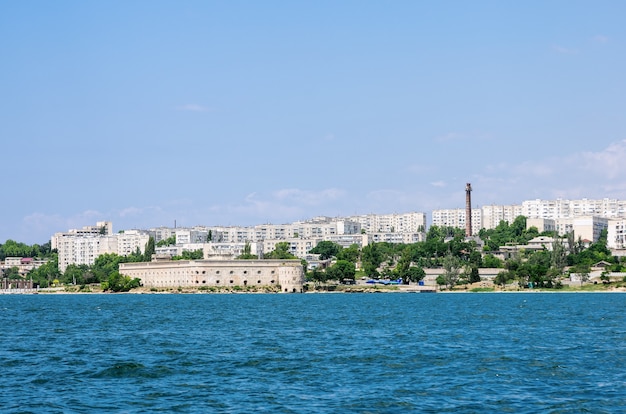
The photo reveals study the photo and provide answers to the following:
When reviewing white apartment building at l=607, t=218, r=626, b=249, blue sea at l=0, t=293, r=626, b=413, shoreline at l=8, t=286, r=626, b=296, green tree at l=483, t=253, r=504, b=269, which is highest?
white apartment building at l=607, t=218, r=626, b=249

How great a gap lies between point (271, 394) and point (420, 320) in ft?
115

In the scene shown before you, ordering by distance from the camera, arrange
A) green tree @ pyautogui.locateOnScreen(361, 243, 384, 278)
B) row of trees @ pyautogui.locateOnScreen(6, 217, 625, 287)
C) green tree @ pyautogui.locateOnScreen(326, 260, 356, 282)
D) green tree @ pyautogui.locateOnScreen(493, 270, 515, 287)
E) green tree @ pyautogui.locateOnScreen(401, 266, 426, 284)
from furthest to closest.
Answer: green tree @ pyautogui.locateOnScreen(361, 243, 384, 278)
green tree @ pyautogui.locateOnScreen(326, 260, 356, 282)
green tree @ pyautogui.locateOnScreen(401, 266, 426, 284)
row of trees @ pyautogui.locateOnScreen(6, 217, 625, 287)
green tree @ pyautogui.locateOnScreen(493, 270, 515, 287)

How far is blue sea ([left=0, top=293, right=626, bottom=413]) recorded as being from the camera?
28.5 m

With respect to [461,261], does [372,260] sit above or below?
above

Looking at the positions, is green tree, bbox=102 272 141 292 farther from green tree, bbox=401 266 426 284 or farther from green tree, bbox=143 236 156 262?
green tree, bbox=401 266 426 284

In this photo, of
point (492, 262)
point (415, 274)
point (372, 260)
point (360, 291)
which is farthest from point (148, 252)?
point (492, 262)

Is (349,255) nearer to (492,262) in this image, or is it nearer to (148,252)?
(492,262)

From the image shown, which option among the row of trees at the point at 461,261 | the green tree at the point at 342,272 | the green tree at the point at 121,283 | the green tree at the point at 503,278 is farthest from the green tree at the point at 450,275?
the green tree at the point at 121,283

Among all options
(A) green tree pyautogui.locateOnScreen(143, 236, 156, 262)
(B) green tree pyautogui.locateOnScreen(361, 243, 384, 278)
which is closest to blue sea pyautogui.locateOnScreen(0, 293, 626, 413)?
(B) green tree pyautogui.locateOnScreen(361, 243, 384, 278)

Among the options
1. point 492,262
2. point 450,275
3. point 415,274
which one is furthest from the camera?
point 492,262

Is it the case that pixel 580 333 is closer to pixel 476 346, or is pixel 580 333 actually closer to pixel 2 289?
pixel 476 346

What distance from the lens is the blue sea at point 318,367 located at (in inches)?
1121

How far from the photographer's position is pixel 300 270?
144125 mm

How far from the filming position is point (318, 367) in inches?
1436
